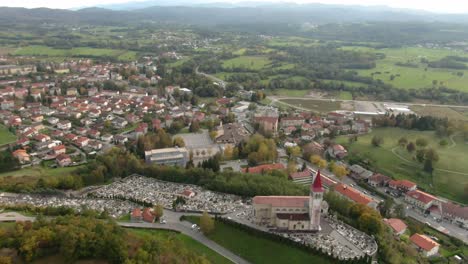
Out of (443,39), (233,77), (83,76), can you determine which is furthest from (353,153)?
(443,39)

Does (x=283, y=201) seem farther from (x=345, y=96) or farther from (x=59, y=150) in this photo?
(x=345, y=96)

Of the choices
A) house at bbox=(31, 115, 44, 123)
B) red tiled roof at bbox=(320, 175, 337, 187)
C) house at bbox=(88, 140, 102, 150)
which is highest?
house at bbox=(31, 115, 44, 123)

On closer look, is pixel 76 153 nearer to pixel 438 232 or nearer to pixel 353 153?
pixel 353 153

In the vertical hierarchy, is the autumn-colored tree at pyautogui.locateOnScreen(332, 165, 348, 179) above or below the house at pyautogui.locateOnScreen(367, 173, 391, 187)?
above

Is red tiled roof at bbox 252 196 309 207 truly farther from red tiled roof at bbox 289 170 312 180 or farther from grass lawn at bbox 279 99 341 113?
grass lawn at bbox 279 99 341 113

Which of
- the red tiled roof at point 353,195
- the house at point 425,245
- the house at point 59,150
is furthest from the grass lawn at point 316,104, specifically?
the house at point 59,150

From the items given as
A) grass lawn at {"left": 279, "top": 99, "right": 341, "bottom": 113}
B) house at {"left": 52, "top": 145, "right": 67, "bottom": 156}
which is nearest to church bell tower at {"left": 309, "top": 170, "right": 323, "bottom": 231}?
house at {"left": 52, "top": 145, "right": 67, "bottom": 156}

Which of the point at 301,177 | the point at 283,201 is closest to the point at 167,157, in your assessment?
the point at 301,177
